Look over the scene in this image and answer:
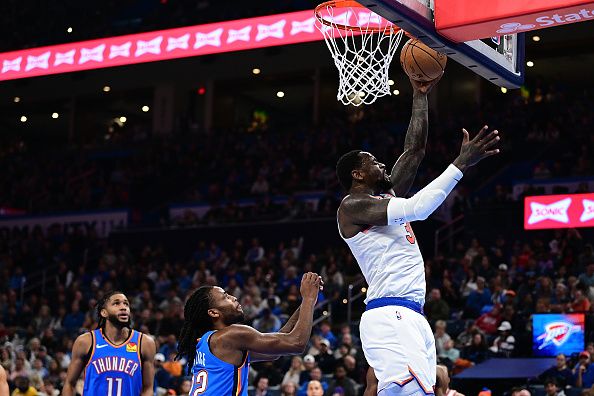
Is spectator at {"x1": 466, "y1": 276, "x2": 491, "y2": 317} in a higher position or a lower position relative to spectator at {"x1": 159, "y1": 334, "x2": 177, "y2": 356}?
higher

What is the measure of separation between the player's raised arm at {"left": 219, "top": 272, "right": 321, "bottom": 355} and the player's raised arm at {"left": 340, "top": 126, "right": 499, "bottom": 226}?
1.54ft

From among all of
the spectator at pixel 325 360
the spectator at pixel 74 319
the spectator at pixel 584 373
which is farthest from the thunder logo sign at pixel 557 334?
Result: the spectator at pixel 74 319

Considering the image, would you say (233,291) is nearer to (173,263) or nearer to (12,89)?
(173,263)

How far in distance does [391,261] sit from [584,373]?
23.6 feet

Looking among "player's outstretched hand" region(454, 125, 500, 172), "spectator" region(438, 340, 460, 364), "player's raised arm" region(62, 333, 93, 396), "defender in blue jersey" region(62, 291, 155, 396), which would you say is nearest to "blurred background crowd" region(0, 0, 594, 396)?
"spectator" region(438, 340, 460, 364)

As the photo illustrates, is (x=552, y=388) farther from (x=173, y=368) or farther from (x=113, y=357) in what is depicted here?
(x=173, y=368)

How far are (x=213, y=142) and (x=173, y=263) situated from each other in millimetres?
6666

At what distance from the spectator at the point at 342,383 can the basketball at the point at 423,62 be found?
7530 millimetres

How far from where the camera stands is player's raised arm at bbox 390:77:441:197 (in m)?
6.31

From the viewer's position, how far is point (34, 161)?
3123 centimetres

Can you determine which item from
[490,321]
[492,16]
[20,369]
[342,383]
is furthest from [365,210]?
[20,369]

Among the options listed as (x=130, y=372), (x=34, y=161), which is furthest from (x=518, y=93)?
(x=130, y=372)

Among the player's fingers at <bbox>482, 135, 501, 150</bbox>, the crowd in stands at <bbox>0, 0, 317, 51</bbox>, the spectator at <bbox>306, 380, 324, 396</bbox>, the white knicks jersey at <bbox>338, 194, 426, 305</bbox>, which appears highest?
the crowd in stands at <bbox>0, 0, 317, 51</bbox>

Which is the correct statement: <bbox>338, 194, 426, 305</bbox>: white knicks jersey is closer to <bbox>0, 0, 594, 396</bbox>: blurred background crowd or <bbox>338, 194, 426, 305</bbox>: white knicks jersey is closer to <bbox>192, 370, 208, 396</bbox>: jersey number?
<bbox>192, 370, 208, 396</bbox>: jersey number
